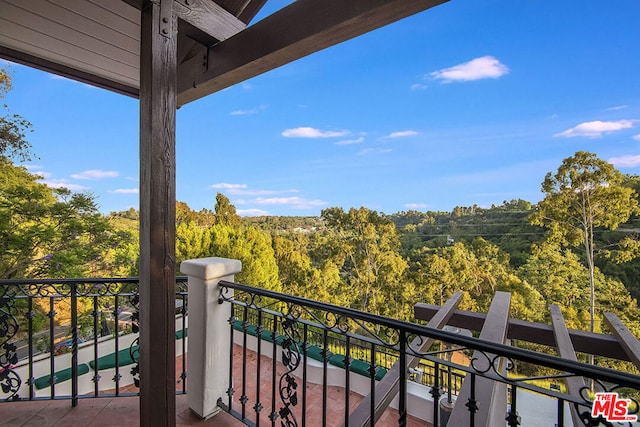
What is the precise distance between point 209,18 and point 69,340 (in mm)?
6200

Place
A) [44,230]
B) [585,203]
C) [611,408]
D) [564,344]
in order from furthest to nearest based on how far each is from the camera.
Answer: [585,203] < [44,230] < [564,344] < [611,408]

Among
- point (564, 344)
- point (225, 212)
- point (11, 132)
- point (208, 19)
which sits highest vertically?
point (11, 132)

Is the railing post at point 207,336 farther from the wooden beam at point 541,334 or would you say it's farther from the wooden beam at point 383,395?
A: the wooden beam at point 541,334

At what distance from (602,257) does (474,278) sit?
5.66 metres

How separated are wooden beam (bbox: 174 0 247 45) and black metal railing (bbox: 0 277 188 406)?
1.49m

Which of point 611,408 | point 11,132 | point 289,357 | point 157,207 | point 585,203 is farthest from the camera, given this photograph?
point 585,203

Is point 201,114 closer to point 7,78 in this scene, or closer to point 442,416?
point 7,78

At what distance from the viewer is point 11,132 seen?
6992 millimetres

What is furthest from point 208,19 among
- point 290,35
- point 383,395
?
point 383,395

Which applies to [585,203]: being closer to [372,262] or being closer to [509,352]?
[372,262]

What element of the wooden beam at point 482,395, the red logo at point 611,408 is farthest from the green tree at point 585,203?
the red logo at point 611,408

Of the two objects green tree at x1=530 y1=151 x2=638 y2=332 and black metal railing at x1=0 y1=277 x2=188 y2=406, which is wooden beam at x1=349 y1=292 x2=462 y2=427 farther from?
green tree at x1=530 y1=151 x2=638 y2=332

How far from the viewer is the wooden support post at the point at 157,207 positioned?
120cm

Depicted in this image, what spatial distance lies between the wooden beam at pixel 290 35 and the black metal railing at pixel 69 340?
133 cm
